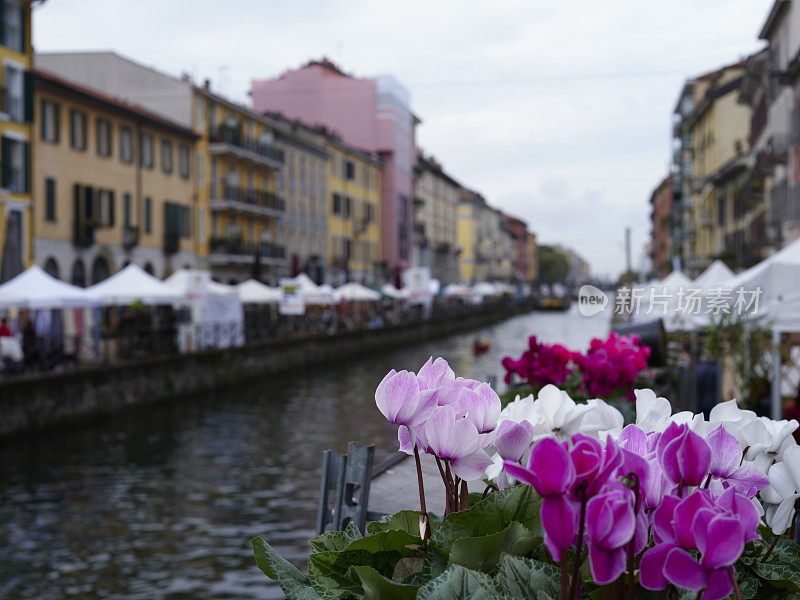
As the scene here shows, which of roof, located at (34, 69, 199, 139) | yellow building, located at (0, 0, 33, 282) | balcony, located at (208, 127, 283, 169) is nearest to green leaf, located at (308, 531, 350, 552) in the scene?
yellow building, located at (0, 0, 33, 282)

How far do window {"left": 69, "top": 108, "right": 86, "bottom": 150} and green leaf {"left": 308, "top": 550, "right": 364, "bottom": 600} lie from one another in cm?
3471

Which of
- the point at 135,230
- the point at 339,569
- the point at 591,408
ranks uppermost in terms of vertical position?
the point at 135,230

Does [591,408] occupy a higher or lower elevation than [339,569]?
higher

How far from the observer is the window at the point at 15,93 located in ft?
97.6

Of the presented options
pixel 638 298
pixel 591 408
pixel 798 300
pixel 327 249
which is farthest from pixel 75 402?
pixel 327 249

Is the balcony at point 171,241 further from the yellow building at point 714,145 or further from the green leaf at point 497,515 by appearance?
the green leaf at point 497,515

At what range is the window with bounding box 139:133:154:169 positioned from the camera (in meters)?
39.9

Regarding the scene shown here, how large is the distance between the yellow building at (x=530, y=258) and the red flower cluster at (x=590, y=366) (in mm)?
174866

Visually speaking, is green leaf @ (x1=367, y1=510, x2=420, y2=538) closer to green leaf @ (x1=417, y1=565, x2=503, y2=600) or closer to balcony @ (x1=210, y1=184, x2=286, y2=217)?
green leaf @ (x1=417, y1=565, x2=503, y2=600)

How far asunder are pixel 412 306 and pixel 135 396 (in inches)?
1692

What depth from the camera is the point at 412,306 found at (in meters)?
65.8

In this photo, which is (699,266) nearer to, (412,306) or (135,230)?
(412,306)

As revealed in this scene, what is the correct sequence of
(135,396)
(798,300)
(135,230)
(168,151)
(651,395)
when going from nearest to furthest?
(651,395) < (798,300) < (135,396) < (135,230) < (168,151)
